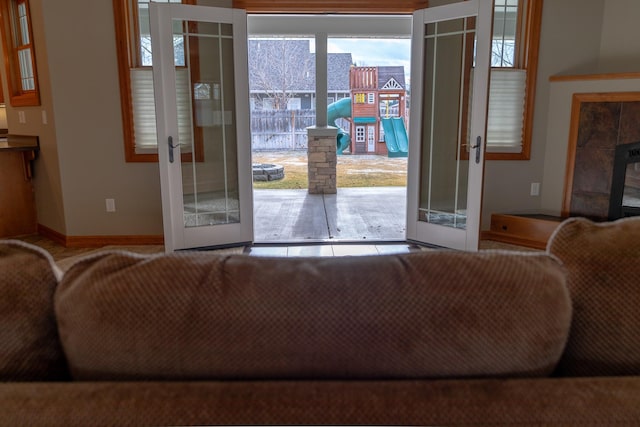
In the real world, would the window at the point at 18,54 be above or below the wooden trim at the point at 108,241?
above

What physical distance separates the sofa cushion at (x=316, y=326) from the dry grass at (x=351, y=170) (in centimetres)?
698

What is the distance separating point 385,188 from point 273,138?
207 inches

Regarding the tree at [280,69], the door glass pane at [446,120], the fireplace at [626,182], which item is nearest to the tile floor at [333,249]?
the door glass pane at [446,120]

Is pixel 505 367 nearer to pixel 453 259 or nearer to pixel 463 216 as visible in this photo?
pixel 453 259

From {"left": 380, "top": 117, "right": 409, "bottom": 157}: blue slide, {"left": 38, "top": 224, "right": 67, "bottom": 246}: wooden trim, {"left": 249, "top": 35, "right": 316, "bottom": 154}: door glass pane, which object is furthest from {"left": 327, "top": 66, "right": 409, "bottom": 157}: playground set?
{"left": 38, "top": 224, "right": 67, "bottom": 246}: wooden trim

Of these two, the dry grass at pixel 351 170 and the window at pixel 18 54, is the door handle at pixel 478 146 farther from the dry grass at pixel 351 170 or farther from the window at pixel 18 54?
the dry grass at pixel 351 170

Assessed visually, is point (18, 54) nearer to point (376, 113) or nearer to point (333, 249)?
point (333, 249)

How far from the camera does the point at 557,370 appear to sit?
748mm

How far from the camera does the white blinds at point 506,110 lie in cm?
409

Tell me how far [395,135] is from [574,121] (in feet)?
22.5

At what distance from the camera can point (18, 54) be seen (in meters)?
4.40

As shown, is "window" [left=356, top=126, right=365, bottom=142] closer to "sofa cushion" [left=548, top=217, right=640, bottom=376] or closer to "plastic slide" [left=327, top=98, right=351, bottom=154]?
"plastic slide" [left=327, top=98, right=351, bottom=154]

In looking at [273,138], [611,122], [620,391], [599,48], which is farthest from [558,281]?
[273,138]

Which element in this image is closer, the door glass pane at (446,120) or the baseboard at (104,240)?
the door glass pane at (446,120)
